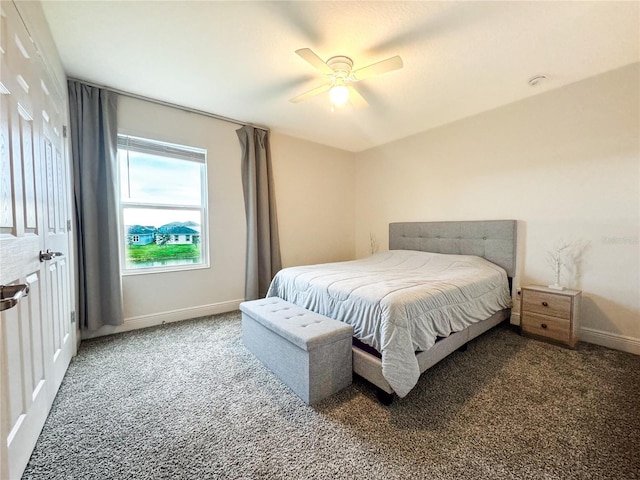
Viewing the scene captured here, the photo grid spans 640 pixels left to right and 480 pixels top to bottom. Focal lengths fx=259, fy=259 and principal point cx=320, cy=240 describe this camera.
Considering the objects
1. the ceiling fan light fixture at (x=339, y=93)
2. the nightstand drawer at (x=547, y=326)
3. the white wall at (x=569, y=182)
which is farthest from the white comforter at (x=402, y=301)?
the ceiling fan light fixture at (x=339, y=93)

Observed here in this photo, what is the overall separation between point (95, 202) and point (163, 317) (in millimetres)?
1407

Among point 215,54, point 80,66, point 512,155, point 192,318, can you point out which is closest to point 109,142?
point 80,66

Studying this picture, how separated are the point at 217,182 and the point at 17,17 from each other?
2201mm

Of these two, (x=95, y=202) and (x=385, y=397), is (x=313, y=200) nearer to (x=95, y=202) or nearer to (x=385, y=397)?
(x=95, y=202)

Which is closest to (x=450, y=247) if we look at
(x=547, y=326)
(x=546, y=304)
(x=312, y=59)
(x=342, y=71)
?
(x=546, y=304)

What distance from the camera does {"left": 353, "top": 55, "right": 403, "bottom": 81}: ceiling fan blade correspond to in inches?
71.3

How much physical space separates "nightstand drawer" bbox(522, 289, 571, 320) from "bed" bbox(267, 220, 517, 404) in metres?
0.20

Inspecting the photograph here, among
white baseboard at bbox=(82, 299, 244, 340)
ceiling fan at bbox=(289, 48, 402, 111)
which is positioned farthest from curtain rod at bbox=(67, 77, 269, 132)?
white baseboard at bbox=(82, 299, 244, 340)

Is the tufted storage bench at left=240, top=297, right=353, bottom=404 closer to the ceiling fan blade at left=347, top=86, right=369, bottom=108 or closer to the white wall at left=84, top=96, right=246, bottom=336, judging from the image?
the white wall at left=84, top=96, right=246, bottom=336

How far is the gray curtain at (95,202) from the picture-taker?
2475 mm

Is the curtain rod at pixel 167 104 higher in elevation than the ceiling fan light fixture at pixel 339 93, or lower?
higher

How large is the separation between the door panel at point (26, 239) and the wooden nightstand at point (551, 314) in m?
3.63

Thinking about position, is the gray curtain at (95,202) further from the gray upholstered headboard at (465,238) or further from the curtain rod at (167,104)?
the gray upholstered headboard at (465,238)

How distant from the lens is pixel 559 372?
2.00 metres
